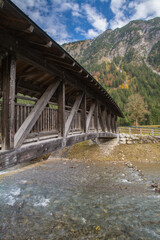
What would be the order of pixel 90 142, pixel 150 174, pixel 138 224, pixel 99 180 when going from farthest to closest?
pixel 90 142 → pixel 150 174 → pixel 99 180 → pixel 138 224

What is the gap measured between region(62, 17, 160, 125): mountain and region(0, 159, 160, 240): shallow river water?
140 feet

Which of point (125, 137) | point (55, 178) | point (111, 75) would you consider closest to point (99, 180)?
point (55, 178)

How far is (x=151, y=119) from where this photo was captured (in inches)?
1859

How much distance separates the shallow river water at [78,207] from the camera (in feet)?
12.3

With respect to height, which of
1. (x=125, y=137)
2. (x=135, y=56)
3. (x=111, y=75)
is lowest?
(x=125, y=137)

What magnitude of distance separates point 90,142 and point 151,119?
3839 cm

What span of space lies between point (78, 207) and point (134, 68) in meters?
113

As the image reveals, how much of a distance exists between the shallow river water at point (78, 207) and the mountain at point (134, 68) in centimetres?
4272

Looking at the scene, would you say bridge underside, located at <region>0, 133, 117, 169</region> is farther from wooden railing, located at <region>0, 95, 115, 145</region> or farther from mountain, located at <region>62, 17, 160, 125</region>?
mountain, located at <region>62, 17, 160, 125</region>

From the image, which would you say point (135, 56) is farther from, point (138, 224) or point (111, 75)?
point (138, 224)

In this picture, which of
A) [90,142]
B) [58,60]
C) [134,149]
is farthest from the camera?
[90,142]

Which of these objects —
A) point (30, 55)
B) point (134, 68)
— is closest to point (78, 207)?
point (30, 55)

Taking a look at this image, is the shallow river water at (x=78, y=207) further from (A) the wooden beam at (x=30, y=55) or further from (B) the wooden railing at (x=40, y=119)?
(A) the wooden beam at (x=30, y=55)

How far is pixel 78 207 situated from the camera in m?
4.97
